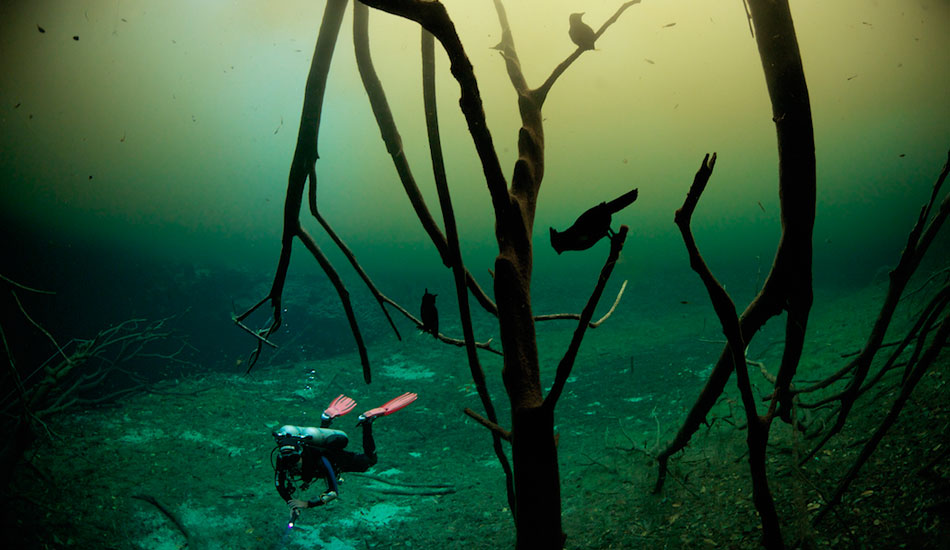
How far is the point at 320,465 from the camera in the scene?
2.89 metres

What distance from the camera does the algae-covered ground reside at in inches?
77.4

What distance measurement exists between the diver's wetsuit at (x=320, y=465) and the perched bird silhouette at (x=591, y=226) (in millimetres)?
2501

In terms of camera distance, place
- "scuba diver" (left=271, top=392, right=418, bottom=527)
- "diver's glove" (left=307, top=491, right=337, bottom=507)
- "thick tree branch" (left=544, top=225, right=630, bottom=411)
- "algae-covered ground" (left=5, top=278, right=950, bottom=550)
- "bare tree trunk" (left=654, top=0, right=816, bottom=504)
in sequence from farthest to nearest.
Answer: "scuba diver" (left=271, top=392, right=418, bottom=527)
"diver's glove" (left=307, top=491, right=337, bottom=507)
"algae-covered ground" (left=5, top=278, right=950, bottom=550)
"bare tree trunk" (left=654, top=0, right=816, bottom=504)
"thick tree branch" (left=544, top=225, right=630, bottom=411)

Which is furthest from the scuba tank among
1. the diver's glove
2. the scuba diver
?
the diver's glove

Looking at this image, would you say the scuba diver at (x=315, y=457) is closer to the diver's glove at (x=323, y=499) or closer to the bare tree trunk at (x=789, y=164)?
the diver's glove at (x=323, y=499)

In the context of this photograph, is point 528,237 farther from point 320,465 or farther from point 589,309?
point 320,465

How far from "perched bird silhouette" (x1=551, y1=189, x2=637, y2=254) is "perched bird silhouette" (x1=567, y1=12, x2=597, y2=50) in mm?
836

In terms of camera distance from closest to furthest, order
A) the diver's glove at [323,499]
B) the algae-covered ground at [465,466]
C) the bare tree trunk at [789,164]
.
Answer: the bare tree trunk at [789,164], the algae-covered ground at [465,466], the diver's glove at [323,499]

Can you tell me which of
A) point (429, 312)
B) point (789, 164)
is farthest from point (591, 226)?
point (789, 164)

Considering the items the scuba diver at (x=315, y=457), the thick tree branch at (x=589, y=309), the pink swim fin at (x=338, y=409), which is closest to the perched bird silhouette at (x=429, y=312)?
the thick tree branch at (x=589, y=309)

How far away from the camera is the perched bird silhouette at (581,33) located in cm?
133

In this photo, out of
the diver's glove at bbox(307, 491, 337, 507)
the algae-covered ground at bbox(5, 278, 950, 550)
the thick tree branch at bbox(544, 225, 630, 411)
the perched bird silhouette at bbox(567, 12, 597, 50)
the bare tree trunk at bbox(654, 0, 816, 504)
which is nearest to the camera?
the thick tree branch at bbox(544, 225, 630, 411)

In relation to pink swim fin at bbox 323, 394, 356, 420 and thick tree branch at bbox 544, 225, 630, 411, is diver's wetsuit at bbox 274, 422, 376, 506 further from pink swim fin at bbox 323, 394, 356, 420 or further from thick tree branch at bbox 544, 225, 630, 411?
thick tree branch at bbox 544, 225, 630, 411

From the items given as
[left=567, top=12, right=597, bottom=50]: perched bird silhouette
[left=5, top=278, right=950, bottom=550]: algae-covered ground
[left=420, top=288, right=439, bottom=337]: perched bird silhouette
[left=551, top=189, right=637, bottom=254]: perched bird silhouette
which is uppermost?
[left=567, top=12, right=597, bottom=50]: perched bird silhouette
